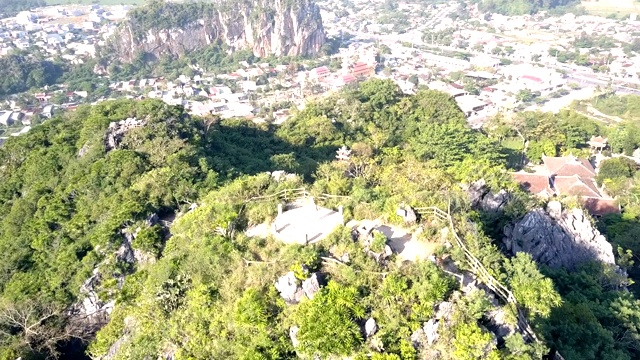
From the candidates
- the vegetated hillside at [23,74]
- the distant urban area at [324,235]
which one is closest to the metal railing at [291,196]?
the distant urban area at [324,235]

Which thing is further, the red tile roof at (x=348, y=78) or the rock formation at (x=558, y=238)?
the red tile roof at (x=348, y=78)

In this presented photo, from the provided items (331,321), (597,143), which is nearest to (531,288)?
(331,321)

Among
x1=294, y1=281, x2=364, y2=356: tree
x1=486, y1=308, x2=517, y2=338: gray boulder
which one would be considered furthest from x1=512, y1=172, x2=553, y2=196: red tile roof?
x1=294, y1=281, x2=364, y2=356: tree

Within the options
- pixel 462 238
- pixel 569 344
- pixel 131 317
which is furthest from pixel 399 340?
pixel 131 317

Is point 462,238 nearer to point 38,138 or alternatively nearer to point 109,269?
point 109,269

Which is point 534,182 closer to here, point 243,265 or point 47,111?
point 243,265

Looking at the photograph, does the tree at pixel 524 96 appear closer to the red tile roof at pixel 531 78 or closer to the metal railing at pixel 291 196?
the red tile roof at pixel 531 78

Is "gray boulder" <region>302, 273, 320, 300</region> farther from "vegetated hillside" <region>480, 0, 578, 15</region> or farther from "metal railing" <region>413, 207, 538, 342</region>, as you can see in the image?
"vegetated hillside" <region>480, 0, 578, 15</region>
